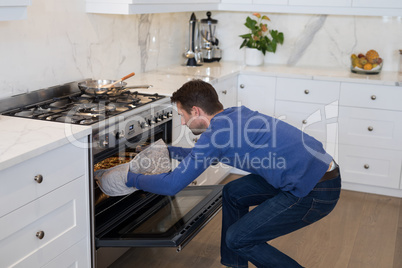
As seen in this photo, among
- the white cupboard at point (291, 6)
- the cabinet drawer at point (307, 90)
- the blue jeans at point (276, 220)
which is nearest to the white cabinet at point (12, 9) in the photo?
the white cupboard at point (291, 6)

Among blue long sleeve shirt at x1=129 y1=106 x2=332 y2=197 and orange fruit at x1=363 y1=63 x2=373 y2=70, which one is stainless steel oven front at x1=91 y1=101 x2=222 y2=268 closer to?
blue long sleeve shirt at x1=129 y1=106 x2=332 y2=197

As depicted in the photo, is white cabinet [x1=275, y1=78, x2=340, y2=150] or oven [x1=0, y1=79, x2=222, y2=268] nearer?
oven [x1=0, y1=79, x2=222, y2=268]

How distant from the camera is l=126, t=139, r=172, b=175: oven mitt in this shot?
2305 mm

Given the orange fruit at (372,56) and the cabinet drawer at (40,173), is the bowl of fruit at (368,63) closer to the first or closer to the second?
the orange fruit at (372,56)

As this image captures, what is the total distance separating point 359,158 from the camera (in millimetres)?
3818

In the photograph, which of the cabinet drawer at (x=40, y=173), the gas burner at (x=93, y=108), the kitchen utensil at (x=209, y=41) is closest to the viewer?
the cabinet drawer at (x=40, y=173)

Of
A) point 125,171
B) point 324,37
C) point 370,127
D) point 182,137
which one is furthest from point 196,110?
point 324,37

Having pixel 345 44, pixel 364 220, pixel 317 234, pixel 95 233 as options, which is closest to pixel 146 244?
pixel 95 233

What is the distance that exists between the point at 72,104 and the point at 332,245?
171 centimetres

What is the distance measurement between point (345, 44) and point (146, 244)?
273 centimetres

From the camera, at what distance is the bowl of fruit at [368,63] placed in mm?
3828

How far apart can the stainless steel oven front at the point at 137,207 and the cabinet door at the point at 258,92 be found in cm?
140

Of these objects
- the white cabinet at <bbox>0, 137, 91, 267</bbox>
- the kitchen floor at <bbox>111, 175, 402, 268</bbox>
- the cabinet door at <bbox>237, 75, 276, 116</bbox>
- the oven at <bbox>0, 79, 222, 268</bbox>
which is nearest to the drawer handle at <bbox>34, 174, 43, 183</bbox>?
the white cabinet at <bbox>0, 137, 91, 267</bbox>

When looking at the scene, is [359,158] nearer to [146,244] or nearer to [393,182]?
[393,182]
